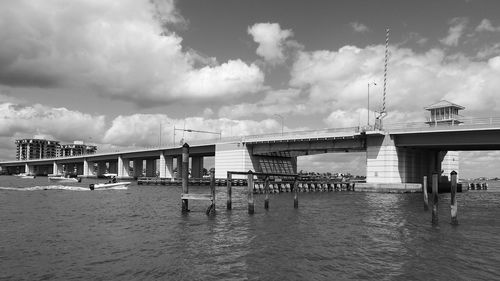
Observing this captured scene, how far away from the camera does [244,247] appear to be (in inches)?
933

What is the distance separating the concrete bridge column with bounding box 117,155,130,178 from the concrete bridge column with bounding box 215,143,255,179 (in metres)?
75.4

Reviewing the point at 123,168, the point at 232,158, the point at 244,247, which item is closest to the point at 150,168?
the point at 123,168

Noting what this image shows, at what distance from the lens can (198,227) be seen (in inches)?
1227

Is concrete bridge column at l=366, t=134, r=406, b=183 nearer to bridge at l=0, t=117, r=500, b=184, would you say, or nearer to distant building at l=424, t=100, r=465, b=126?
bridge at l=0, t=117, r=500, b=184

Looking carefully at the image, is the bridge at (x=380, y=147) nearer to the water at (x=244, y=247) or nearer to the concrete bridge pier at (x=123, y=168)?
the water at (x=244, y=247)

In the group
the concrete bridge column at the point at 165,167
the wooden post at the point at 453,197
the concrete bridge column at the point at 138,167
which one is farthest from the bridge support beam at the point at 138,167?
the wooden post at the point at 453,197

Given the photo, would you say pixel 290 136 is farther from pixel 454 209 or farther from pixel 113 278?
pixel 113 278

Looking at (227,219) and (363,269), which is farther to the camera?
(227,219)

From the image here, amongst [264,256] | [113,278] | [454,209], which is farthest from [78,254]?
[454,209]

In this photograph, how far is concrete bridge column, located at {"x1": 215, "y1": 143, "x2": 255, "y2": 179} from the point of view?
106625 millimetres

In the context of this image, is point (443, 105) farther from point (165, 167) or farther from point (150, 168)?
point (150, 168)

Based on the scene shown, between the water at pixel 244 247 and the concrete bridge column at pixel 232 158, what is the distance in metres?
67.8

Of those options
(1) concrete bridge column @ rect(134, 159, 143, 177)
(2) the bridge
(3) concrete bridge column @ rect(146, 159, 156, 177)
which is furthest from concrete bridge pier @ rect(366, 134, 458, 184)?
(1) concrete bridge column @ rect(134, 159, 143, 177)

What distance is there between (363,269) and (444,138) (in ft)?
193
